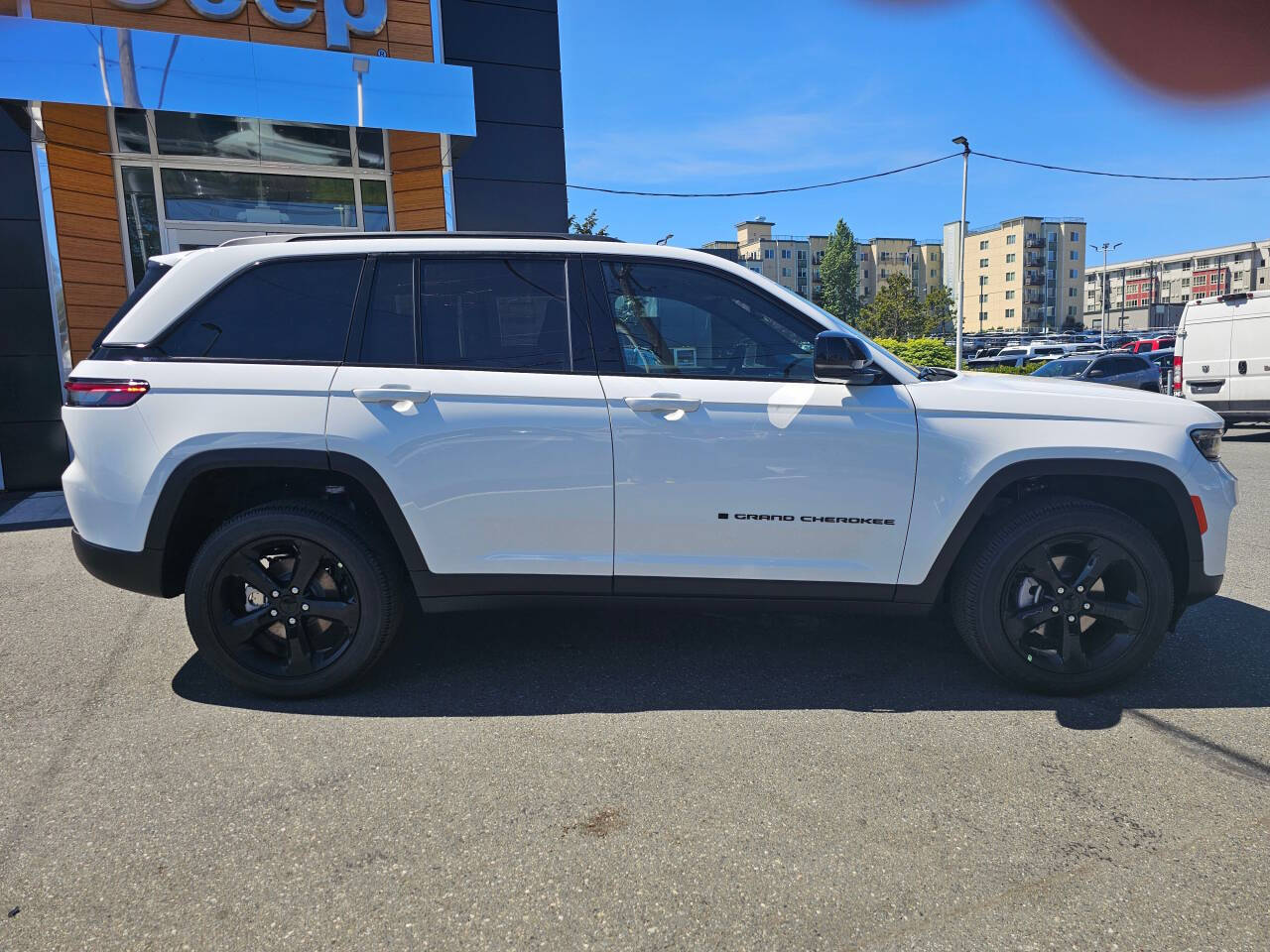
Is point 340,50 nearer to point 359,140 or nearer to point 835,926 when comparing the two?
point 359,140

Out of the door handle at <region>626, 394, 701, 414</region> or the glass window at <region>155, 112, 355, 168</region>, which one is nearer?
the door handle at <region>626, 394, 701, 414</region>

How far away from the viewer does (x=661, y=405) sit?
3.26m

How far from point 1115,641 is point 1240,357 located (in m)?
11.8

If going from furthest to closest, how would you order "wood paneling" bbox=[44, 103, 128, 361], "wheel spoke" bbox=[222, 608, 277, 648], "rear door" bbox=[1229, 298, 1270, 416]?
"rear door" bbox=[1229, 298, 1270, 416] < "wood paneling" bbox=[44, 103, 128, 361] < "wheel spoke" bbox=[222, 608, 277, 648]

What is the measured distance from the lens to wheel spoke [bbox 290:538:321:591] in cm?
334

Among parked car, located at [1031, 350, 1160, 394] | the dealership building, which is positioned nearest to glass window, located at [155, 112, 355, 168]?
the dealership building

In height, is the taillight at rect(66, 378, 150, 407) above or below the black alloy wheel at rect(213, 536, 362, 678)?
above

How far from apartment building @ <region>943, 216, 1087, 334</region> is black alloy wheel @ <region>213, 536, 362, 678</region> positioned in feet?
370

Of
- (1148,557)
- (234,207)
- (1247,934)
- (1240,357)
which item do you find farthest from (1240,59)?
(234,207)

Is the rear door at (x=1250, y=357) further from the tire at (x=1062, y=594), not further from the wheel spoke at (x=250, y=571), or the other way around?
the wheel spoke at (x=250, y=571)

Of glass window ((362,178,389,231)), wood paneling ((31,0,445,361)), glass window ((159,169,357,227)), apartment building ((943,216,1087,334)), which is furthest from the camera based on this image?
apartment building ((943,216,1087,334))

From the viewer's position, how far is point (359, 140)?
31.6 feet

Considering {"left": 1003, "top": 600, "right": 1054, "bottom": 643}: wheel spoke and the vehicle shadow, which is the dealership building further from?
{"left": 1003, "top": 600, "right": 1054, "bottom": 643}: wheel spoke

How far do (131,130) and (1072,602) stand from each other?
32.9 ft
